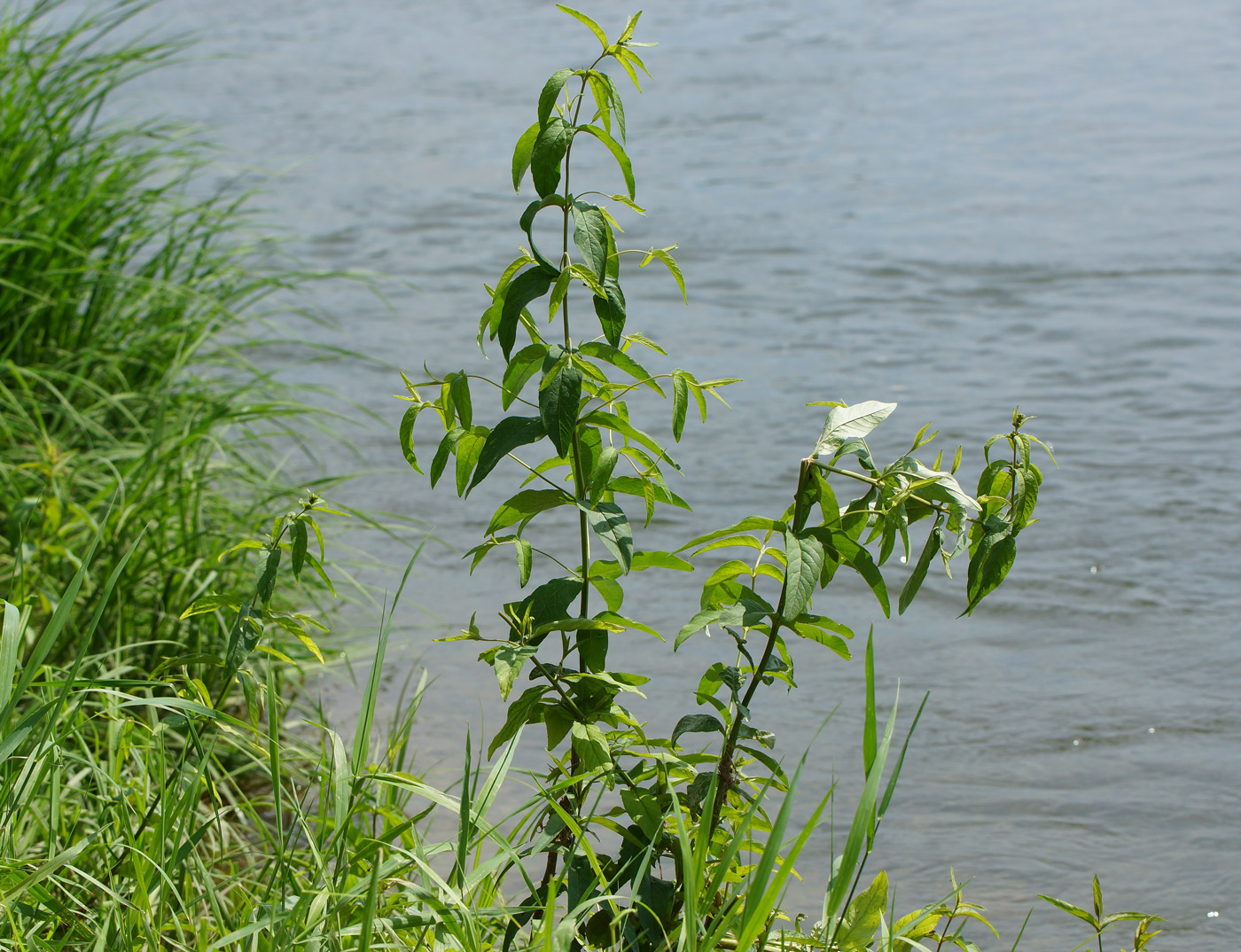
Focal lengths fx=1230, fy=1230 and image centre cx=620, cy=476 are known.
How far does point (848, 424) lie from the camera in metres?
1.51

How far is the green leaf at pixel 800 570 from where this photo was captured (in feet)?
4.71

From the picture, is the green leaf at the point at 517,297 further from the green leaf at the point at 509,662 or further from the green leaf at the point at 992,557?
the green leaf at the point at 992,557

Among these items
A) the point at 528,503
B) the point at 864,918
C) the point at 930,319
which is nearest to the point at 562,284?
the point at 528,503

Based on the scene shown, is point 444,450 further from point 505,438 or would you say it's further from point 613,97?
point 613,97

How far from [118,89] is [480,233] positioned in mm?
4910

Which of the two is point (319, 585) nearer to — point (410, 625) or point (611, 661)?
point (410, 625)

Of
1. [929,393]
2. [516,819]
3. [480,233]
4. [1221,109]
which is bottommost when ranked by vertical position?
[516,819]

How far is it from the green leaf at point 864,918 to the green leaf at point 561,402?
686 millimetres

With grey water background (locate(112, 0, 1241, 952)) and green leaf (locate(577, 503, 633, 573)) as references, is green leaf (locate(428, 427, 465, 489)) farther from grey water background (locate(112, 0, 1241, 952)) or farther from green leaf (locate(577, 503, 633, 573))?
grey water background (locate(112, 0, 1241, 952))

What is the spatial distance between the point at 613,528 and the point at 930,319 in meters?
5.00

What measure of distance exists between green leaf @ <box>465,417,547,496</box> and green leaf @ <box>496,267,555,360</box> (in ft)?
0.29

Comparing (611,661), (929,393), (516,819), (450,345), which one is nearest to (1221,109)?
(929,393)

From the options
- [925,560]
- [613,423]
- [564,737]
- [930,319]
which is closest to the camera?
[925,560]

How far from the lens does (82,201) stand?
13.0 feet
